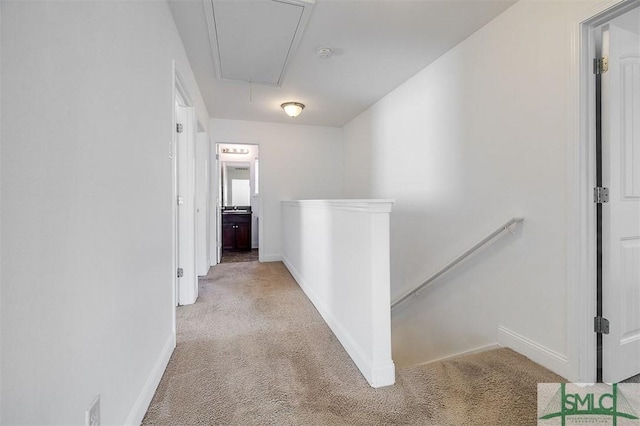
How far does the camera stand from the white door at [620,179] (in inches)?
61.4

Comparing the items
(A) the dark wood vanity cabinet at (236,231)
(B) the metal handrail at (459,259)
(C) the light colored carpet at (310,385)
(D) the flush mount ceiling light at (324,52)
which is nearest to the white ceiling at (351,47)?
(D) the flush mount ceiling light at (324,52)

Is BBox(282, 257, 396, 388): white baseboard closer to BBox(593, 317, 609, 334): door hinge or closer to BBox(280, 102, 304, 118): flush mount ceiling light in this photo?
BBox(593, 317, 609, 334): door hinge

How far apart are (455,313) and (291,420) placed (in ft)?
5.57

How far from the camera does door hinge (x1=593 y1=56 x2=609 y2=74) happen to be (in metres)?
1.56

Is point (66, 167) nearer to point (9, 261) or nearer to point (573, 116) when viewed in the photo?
point (9, 261)

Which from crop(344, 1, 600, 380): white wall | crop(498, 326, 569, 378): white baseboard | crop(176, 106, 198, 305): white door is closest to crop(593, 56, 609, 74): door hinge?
crop(344, 1, 600, 380): white wall

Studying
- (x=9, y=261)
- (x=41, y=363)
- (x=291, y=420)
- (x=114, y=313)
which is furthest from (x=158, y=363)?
(x=9, y=261)

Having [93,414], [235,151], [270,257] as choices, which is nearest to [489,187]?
[93,414]

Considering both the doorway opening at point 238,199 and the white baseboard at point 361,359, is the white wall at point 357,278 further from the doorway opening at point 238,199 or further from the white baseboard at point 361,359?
the doorway opening at point 238,199

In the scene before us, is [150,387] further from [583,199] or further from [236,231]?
[236,231]

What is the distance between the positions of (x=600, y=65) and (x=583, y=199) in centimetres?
74

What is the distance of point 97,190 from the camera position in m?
0.96

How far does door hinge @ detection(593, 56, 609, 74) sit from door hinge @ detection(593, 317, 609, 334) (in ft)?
4.43

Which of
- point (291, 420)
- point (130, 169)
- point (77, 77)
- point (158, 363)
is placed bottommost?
point (291, 420)
